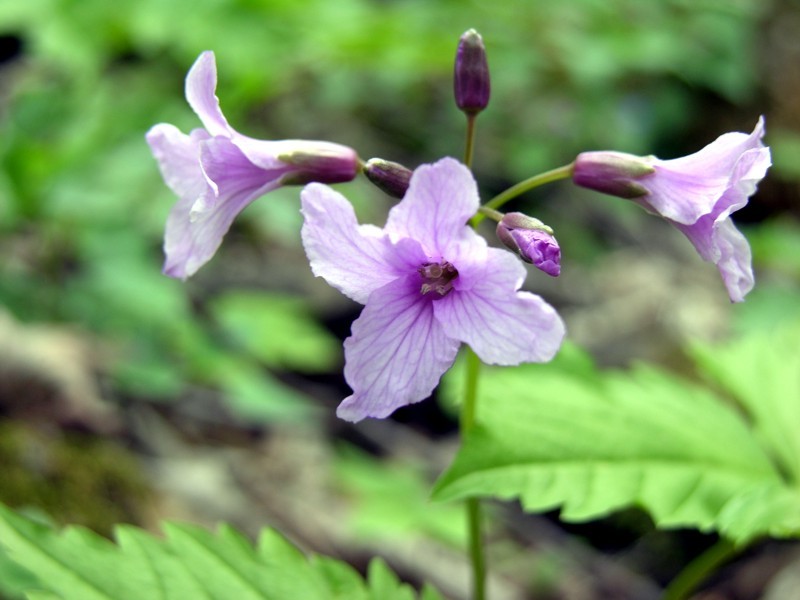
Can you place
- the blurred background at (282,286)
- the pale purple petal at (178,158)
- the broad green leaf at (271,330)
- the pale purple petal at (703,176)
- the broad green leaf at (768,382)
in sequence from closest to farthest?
1. the pale purple petal at (703,176)
2. the pale purple petal at (178,158)
3. the broad green leaf at (768,382)
4. the blurred background at (282,286)
5. the broad green leaf at (271,330)

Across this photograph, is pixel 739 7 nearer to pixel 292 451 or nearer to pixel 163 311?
pixel 292 451

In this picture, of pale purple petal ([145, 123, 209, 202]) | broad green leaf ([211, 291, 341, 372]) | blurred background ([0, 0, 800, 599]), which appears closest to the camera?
pale purple petal ([145, 123, 209, 202])

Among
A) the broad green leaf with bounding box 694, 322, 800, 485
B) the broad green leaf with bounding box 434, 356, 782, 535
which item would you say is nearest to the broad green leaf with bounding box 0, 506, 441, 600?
the broad green leaf with bounding box 434, 356, 782, 535

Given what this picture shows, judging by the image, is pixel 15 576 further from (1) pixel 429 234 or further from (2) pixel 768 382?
(2) pixel 768 382

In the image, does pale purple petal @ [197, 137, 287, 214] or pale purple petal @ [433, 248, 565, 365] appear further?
pale purple petal @ [197, 137, 287, 214]

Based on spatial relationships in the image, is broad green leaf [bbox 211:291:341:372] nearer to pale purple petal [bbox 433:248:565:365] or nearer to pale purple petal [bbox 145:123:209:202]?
pale purple petal [bbox 145:123:209:202]

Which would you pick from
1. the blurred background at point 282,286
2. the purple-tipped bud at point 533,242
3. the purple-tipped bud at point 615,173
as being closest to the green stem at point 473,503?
the purple-tipped bud at point 533,242

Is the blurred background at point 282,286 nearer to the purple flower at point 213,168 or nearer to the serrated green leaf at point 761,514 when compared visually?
the purple flower at point 213,168

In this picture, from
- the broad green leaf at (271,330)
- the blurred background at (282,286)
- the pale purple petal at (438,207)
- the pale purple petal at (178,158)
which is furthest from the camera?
the broad green leaf at (271,330)
